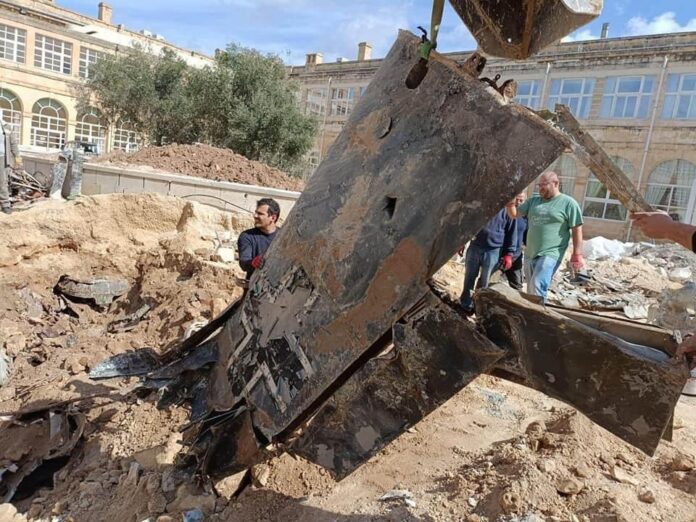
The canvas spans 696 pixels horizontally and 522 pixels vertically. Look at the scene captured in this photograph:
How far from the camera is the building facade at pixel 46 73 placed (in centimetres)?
3034

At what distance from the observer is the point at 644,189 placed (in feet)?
72.9

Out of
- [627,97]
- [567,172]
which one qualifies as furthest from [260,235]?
[627,97]

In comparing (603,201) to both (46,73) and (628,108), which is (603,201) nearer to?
(628,108)

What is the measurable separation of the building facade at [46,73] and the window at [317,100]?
373 inches

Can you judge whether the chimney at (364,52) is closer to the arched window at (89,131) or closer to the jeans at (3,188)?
the arched window at (89,131)

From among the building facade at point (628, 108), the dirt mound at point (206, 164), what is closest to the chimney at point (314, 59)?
the building facade at point (628, 108)

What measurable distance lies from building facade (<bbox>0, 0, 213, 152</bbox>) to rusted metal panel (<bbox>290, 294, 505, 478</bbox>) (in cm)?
3040

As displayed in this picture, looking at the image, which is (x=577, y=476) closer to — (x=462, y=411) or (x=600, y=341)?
(x=462, y=411)

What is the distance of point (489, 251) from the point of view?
5.66 meters

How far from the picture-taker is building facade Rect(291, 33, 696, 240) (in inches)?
835

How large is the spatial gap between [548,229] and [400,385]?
4343mm

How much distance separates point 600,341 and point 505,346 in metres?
0.27

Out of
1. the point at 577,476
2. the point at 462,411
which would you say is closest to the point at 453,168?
the point at 577,476

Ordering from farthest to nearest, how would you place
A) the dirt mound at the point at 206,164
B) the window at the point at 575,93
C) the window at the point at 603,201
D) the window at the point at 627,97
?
the window at the point at 575,93, the window at the point at 603,201, the window at the point at 627,97, the dirt mound at the point at 206,164
